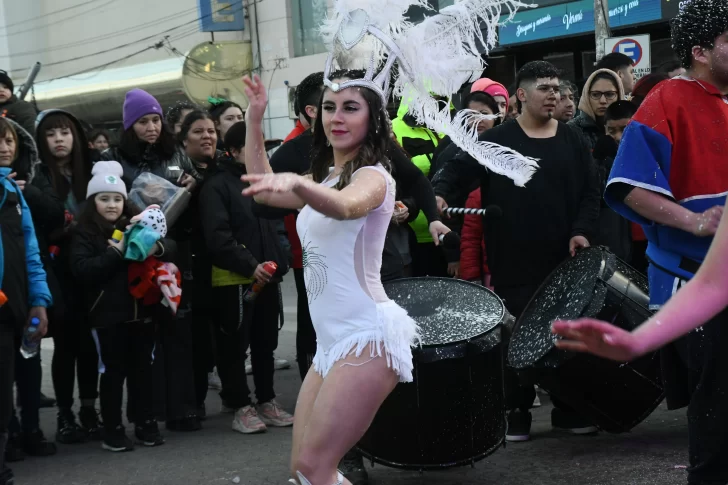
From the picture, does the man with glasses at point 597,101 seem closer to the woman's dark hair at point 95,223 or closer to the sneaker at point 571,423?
the sneaker at point 571,423

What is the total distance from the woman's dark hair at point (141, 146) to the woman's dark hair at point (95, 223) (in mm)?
676

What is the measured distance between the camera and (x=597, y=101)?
7.29 m

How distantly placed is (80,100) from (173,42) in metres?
3.54

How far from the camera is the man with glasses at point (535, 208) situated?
5848mm

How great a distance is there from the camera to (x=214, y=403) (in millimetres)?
7523

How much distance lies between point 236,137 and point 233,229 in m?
0.59

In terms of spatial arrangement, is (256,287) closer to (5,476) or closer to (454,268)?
(454,268)

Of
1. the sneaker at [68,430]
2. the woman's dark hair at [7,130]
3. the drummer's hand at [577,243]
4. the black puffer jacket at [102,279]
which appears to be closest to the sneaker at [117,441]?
the sneaker at [68,430]

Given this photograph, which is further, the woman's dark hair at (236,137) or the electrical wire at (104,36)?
the electrical wire at (104,36)

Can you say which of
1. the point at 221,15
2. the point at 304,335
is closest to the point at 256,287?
the point at 304,335

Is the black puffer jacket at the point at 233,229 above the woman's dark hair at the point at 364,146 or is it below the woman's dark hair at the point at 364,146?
below

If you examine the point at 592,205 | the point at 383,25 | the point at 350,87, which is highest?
the point at 383,25

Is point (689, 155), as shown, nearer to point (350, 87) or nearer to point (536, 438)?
point (350, 87)

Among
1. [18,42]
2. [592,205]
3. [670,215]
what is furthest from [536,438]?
[18,42]
